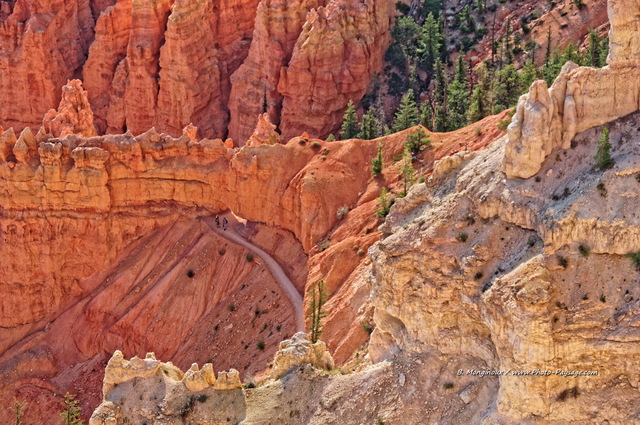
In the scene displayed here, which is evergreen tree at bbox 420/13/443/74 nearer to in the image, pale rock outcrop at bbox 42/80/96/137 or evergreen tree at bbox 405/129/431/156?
pale rock outcrop at bbox 42/80/96/137

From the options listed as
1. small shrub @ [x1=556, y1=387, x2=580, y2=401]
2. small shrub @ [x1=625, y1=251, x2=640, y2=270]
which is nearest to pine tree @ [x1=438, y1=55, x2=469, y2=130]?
small shrub @ [x1=625, y1=251, x2=640, y2=270]

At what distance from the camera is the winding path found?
254 ft

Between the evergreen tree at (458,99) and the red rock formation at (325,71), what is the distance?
10.2 meters

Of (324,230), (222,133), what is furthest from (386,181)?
(222,133)

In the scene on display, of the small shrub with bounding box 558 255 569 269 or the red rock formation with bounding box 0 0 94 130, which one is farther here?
the red rock formation with bounding box 0 0 94 130

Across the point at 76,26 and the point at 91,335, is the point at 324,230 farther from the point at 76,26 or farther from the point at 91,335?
the point at 76,26

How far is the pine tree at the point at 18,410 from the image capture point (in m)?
80.8

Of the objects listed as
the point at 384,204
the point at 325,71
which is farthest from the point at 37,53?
the point at 384,204

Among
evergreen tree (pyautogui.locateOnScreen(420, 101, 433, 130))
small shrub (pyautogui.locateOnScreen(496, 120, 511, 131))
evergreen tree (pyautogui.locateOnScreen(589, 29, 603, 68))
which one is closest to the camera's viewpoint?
small shrub (pyautogui.locateOnScreen(496, 120, 511, 131))

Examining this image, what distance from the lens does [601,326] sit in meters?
49.9

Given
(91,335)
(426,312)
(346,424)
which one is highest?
(426,312)

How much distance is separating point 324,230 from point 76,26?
189 feet

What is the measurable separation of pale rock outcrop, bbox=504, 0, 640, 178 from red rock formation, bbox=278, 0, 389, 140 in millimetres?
59509

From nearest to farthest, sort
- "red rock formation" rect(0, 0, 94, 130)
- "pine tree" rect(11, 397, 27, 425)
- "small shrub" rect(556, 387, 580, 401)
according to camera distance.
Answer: "small shrub" rect(556, 387, 580, 401) < "pine tree" rect(11, 397, 27, 425) < "red rock formation" rect(0, 0, 94, 130)
